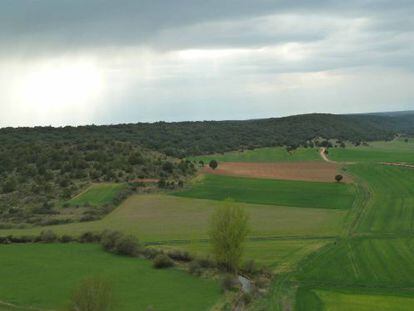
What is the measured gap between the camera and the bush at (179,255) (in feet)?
174

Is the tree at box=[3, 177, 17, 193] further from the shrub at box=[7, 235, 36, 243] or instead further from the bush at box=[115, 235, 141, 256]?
the bush at box=[115, 235, 141, 256]

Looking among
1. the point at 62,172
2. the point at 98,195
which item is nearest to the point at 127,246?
the point at 98,195

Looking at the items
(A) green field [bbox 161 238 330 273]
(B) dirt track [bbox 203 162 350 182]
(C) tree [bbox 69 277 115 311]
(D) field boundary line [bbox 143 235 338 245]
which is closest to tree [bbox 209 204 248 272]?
(A) green field [bbox 161 238 330 273]

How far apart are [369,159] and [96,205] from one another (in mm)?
82691

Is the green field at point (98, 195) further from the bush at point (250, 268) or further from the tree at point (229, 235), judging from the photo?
the bush at point (250, 268)

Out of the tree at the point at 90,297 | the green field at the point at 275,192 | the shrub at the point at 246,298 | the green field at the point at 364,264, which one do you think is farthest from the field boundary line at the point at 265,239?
the tree at the point at 90,297

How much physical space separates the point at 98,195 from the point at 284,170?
153 ft

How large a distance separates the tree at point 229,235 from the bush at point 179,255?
167 inches

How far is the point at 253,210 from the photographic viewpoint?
7550 cm

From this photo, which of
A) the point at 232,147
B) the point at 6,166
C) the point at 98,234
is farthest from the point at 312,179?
the point at 232,147

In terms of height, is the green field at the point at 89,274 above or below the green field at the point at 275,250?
below

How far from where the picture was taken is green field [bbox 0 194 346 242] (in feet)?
205

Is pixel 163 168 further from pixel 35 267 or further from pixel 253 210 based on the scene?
pixel 35 267

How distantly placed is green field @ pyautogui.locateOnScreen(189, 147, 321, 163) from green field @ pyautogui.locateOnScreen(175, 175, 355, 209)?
34.8 meters
